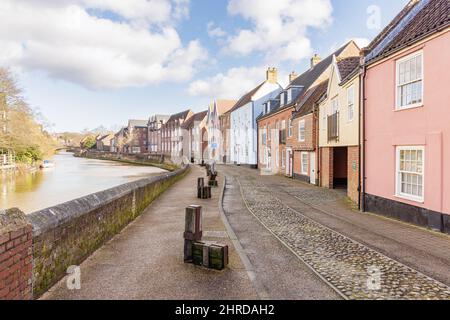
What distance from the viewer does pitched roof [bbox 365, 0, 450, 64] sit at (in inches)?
377

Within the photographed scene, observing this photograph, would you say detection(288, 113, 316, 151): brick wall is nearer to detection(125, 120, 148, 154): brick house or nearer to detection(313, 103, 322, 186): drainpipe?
detection(313, 103, 322, 186): drainpipe

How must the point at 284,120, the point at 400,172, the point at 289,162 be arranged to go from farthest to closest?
the point at 284,120
the point at 289,162
the point at 400,172

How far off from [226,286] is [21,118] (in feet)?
156

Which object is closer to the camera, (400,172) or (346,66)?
(400,172)

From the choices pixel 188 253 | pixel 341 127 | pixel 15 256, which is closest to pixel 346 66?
pixel 341 127

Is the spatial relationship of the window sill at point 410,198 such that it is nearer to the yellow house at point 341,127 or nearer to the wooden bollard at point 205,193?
the yellow house at point 341,127

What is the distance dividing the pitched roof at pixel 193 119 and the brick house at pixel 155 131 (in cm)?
1761

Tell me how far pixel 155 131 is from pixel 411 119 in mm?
98138

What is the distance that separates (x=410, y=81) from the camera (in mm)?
10438

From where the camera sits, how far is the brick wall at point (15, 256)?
146 inches

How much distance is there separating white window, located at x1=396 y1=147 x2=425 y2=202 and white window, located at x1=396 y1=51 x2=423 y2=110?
1498 millimetres

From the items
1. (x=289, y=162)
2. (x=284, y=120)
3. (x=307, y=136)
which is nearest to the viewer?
(x=307, y=136)

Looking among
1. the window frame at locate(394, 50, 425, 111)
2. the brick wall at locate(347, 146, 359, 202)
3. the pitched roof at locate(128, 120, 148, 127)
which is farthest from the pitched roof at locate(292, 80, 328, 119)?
the pitched roof at locate(128, 120, 148, 127)

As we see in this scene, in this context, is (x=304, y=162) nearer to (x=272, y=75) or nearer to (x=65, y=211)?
(x=272, y=75)
